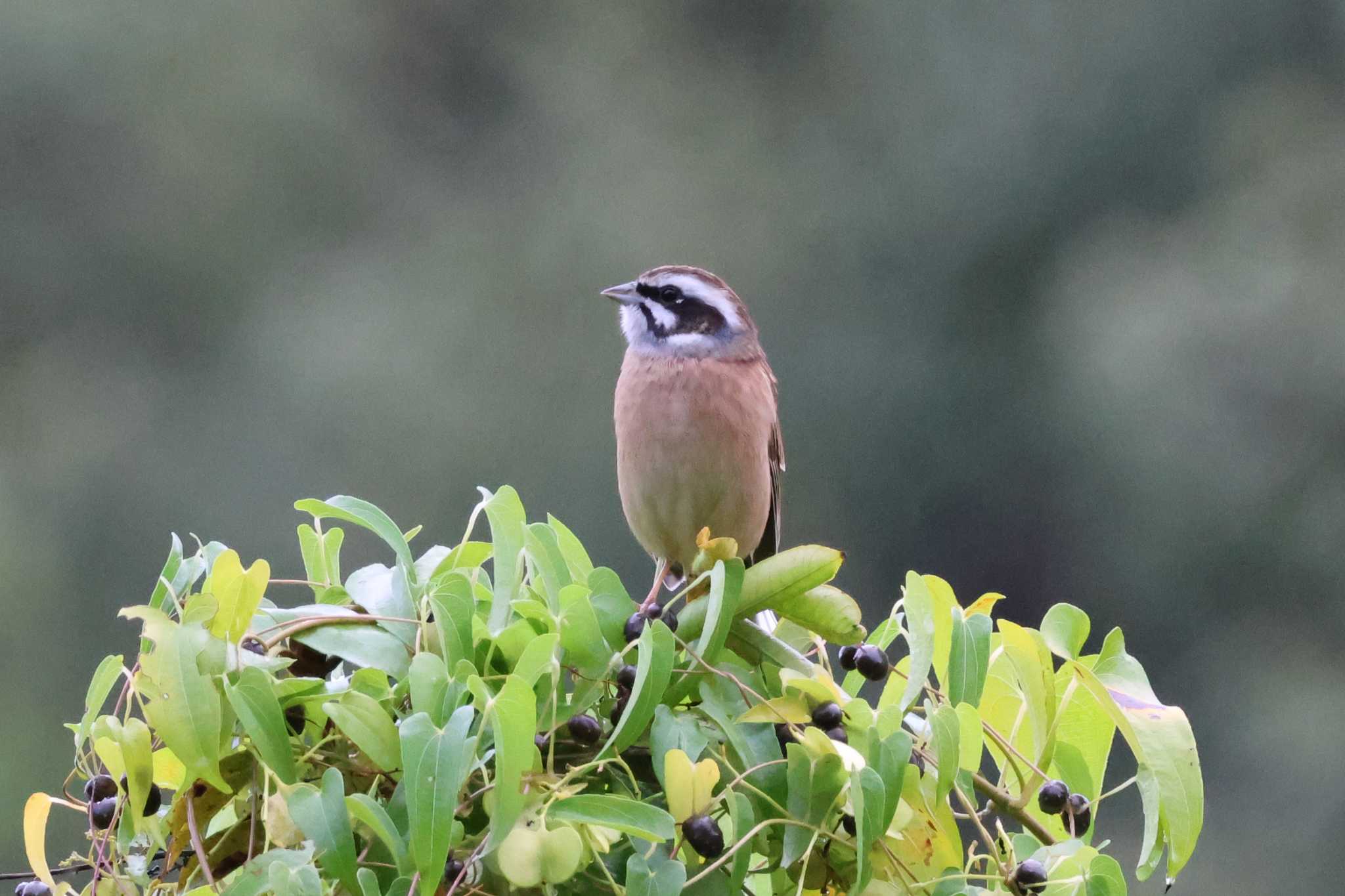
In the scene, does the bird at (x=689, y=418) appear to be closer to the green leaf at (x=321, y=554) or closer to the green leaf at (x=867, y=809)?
the green leaf at (x=321, y=554)

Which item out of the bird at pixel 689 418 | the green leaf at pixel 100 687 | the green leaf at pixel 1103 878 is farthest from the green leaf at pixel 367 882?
the bird at pixel 689 418

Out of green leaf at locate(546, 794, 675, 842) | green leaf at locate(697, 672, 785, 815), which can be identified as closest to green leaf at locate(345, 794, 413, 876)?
green leaf at locate(546, 794, 675, 842)

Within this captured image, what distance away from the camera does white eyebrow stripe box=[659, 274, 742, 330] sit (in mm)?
Answer: 3299

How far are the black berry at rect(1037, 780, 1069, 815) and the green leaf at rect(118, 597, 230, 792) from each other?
0.84m

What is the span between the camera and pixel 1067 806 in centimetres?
175

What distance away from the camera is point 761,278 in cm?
1342

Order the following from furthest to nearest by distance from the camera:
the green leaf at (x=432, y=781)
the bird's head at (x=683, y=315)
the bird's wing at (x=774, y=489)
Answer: the bird's wing at (x=774, y=489)
the bird's head at (x=683, y=315)
the green leaf at (x=432, y=781)

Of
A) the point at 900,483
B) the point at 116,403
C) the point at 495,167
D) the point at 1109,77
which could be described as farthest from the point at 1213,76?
the point at 116,403

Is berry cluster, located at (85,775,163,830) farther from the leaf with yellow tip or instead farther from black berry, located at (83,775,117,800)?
the leaf with yellow tip

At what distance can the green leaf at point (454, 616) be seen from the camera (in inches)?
63.7

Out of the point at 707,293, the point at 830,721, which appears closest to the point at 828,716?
the point at 830,721

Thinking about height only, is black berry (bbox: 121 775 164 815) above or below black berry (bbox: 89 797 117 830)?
above

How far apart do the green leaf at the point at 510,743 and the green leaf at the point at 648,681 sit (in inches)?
5.0

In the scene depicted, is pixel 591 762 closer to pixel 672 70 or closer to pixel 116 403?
pixel 116 403
